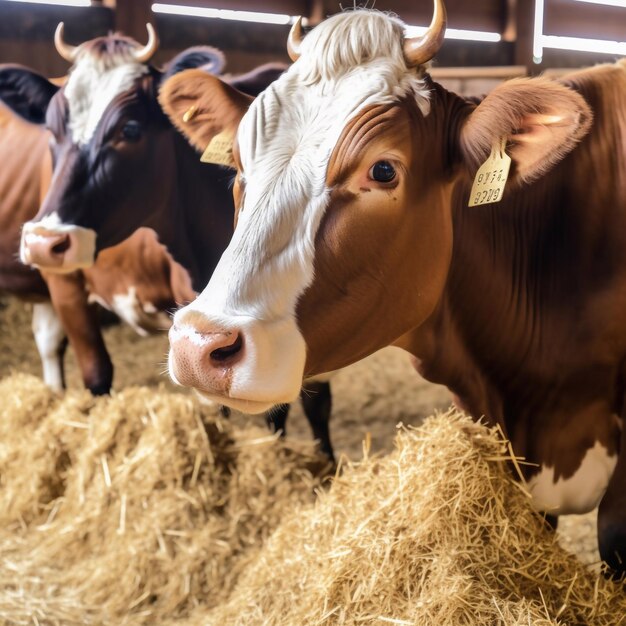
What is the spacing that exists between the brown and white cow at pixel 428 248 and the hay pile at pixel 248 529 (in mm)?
243

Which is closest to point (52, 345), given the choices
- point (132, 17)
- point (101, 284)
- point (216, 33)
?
point (101, 284)

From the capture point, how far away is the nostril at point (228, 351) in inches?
62.5

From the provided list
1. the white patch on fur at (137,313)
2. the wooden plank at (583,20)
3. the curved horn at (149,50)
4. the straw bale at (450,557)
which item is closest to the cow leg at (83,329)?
the white patch on fur at (137,313)

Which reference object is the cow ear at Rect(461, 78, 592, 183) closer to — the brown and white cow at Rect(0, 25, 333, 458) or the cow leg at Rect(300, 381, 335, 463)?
the brown and white cow at Rect(0, 25, 333, 458)

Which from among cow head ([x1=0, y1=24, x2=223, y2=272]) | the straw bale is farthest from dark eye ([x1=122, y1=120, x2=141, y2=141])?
the straw bale

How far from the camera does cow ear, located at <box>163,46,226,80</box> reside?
3605mm

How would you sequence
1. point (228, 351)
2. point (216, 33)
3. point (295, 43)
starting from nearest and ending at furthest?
point (228, 351) < point (295, 43) < point (216, 33)

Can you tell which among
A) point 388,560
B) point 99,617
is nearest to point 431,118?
point 388,560

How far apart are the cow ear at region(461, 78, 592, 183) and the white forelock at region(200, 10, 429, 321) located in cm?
14

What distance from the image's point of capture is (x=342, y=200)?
176cm

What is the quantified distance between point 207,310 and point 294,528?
1359 mm

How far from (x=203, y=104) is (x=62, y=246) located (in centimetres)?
111

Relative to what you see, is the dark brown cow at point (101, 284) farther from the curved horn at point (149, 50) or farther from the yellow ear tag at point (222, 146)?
the yellow ear tag at point (222, 146)

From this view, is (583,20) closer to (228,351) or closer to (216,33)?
(216,33)
